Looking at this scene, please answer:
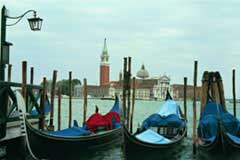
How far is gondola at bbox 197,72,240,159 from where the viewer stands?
7.76m

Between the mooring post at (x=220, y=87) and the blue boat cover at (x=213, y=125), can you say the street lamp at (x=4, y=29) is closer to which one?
the blue boat cover at (x=213, y=125)

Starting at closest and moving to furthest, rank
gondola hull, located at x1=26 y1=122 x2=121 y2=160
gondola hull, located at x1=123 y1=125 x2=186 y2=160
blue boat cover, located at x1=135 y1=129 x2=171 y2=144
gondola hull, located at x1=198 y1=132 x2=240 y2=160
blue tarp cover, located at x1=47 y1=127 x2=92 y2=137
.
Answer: gondola hull, located at x1=26 y1=122 x2=121 y2=160 → gondola hull, located at x1=123 y1=125 x2=186 y2=160 → gondola hull, located at x1=198 y1=132 x2=240 y2=160 → blue tarp cover, located at x1=47 y1=127 x2=92 y2=137 → blue boat cover, located at x1=135 y1=129 x2=171 y2=144

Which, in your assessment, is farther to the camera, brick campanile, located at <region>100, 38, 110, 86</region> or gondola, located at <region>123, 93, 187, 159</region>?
brick campanile, located at <region>100, 38, 110, 86</region>

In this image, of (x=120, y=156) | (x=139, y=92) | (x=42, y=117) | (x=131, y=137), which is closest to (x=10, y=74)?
(x=42, y=117)

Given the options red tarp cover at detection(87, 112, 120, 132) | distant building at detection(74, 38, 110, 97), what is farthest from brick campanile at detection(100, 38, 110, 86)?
red tarp cover at detection(87, 112, 120, 132)

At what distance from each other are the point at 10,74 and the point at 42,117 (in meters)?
2.41

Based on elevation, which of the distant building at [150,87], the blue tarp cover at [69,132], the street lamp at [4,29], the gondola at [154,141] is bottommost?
the distant building at [150,87]

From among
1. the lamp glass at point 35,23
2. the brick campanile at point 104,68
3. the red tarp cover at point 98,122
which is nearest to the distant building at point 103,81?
the brick campanile at point 104,68

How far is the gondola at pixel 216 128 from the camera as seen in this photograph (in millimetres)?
7762

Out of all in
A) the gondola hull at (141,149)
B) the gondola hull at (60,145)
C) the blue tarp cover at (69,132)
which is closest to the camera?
the gondola hull at (60,145)

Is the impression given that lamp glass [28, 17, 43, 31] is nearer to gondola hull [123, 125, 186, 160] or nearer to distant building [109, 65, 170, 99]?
gondola hull [123, 125, 186, 160]

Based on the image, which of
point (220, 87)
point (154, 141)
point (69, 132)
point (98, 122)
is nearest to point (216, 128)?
point (154, 141)

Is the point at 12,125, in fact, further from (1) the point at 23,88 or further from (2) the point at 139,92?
(2) the point at 139,92

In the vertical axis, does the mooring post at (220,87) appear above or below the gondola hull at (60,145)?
above
